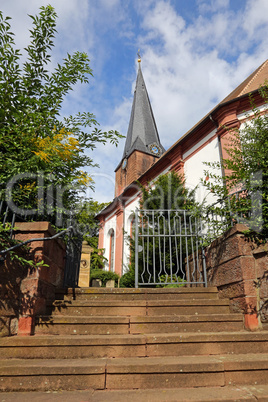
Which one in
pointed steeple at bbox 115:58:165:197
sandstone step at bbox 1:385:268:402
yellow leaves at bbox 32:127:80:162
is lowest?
sandstone step at bbox 1:385:268:402

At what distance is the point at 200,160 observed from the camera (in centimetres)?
1183

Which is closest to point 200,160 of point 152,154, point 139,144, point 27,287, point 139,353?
point 27,287

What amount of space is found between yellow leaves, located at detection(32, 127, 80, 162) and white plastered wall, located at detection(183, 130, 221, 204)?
7.94 metres

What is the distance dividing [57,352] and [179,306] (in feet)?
5.91

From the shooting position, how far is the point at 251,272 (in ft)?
12.6

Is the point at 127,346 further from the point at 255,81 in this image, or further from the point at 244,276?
the point at 255,81

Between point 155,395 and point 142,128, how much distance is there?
24.8 metres

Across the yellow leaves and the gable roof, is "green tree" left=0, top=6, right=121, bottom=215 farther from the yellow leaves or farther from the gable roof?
the gable roof

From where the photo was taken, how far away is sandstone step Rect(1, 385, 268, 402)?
2135 mm

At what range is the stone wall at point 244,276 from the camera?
3.65 meters

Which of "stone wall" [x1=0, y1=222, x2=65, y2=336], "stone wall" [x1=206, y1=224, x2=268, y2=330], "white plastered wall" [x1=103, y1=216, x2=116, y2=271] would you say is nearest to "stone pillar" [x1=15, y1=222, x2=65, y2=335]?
"stone wall" [x1=0, y1=222, x2=65, y2=336]

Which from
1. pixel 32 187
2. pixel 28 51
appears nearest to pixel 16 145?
pixel 32 187

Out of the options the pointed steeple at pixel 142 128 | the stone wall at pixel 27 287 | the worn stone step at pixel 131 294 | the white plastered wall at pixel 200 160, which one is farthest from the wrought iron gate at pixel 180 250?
the pointed steeple at pixel 142 128

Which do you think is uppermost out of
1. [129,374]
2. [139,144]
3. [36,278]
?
[139,144]
